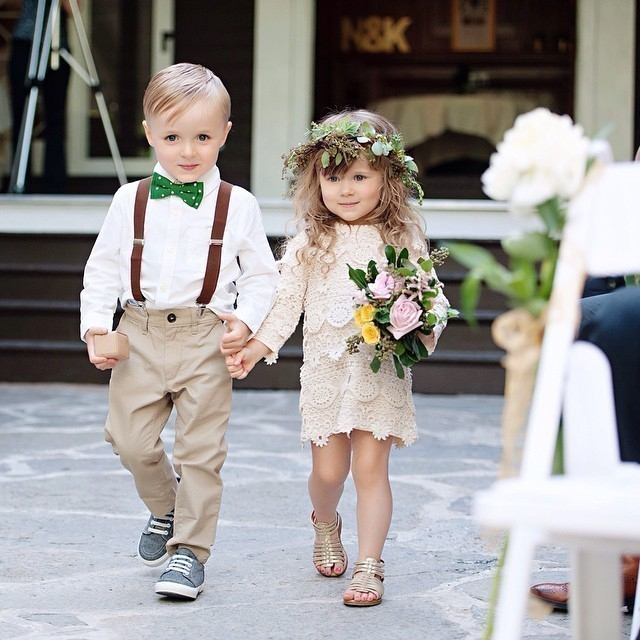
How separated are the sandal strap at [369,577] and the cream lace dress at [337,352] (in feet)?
1.07

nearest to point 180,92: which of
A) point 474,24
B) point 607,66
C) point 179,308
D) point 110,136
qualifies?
point 179,308

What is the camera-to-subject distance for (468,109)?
9195 millimetres

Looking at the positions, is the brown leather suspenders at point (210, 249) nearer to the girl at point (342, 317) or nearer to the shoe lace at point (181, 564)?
the girl at point (342, 317)

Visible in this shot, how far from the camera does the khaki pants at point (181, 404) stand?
116 inches

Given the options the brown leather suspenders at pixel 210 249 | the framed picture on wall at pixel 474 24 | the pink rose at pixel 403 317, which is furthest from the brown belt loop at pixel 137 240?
the framed picture on wall at pixel 474 24

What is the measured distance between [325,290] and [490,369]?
11.8 feet

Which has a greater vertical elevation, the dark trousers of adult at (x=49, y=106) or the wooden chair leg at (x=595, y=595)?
the dark trousers of adult at (x=49, y=106)

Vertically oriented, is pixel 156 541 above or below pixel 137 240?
below

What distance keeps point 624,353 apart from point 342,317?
86 cm

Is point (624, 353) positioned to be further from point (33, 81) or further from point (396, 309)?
point (33, 81)

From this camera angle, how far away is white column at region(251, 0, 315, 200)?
7.64 m

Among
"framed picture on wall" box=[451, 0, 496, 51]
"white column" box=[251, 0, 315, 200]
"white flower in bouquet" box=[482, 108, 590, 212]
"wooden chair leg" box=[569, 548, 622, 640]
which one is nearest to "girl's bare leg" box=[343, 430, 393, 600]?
"wooden chair leg" box=[569, 548, 622, 640]

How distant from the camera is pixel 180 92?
9.55ft

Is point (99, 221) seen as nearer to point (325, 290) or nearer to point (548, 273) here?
point (325, 290)
